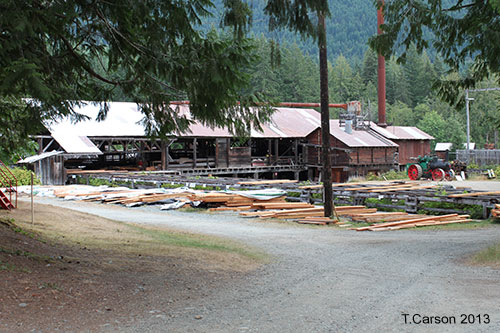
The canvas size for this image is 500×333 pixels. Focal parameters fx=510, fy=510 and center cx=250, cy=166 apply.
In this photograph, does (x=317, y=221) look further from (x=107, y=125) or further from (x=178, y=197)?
(x=107, y=125)

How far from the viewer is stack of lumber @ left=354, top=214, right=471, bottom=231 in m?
15.4

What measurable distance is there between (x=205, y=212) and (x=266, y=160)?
2568cm

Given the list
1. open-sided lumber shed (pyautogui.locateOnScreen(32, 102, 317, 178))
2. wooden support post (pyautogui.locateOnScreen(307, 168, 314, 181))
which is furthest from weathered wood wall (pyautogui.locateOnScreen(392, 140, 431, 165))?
wooden support post (pyautogui.locateOnScreen(307, 168, 314, 181))

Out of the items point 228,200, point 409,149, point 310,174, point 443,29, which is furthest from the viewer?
point 409,149

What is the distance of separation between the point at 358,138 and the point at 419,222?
32653 millimetres

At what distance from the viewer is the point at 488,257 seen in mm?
9930

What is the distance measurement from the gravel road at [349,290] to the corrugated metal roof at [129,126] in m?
16.9

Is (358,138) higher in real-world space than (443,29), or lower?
lower

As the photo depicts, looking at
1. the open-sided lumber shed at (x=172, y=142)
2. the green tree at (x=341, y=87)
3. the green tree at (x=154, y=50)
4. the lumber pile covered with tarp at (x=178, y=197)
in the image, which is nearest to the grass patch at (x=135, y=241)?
the green tree at (x=154, y=50)

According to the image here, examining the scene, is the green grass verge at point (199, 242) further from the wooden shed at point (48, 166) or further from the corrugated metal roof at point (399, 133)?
the corrugated metal roof at point (399, 133)

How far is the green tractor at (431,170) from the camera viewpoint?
37.1 metres

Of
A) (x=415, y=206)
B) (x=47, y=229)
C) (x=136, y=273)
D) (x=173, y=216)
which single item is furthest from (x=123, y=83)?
(x=415, y=206)

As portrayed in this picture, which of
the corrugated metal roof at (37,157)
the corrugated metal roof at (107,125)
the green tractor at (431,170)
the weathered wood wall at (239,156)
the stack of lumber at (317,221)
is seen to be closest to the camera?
the stack of lumber at (317,221)

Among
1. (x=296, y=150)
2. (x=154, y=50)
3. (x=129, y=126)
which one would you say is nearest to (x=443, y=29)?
(x=154, y=50)
